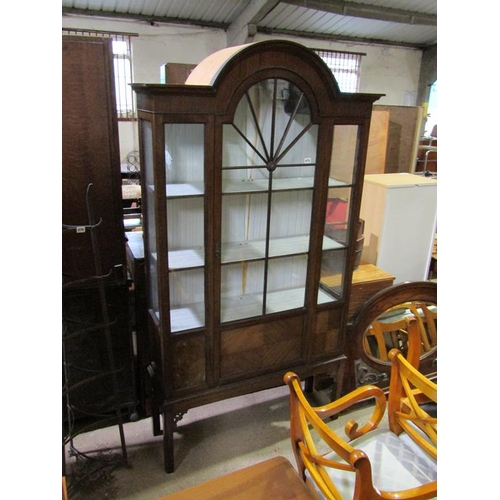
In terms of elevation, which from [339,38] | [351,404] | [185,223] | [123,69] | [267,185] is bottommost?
[351,404]

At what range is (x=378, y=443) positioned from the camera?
1.47 meters

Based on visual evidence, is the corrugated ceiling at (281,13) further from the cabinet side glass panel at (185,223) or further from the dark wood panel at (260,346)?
the dark wood panel at (260,346)

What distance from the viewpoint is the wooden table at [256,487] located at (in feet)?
3.93

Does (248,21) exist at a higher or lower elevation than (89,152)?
higher

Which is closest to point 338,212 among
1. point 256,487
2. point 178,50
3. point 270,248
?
point 270,248

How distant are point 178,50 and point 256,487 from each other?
237 inches

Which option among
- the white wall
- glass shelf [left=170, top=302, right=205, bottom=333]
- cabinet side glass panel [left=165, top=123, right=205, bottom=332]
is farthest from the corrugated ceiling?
glass shelf [left=170, top=302, right=205, bottom=333]

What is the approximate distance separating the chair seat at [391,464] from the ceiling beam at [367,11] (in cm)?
480

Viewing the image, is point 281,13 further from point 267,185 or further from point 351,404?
point 351,404

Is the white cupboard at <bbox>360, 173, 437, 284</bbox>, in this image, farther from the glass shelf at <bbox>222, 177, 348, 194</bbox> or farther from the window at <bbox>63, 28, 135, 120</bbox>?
the window at <bbox>63, 28, 135, 120</bbox>

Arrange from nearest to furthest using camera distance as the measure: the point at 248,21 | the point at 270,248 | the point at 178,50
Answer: the point at 270,248 → the point at 248,21 → the point at 178,50

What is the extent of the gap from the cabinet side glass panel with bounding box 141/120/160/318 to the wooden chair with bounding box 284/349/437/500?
0.77 m

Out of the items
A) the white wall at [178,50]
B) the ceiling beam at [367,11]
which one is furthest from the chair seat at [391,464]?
the ceiling beam at [367,11]
